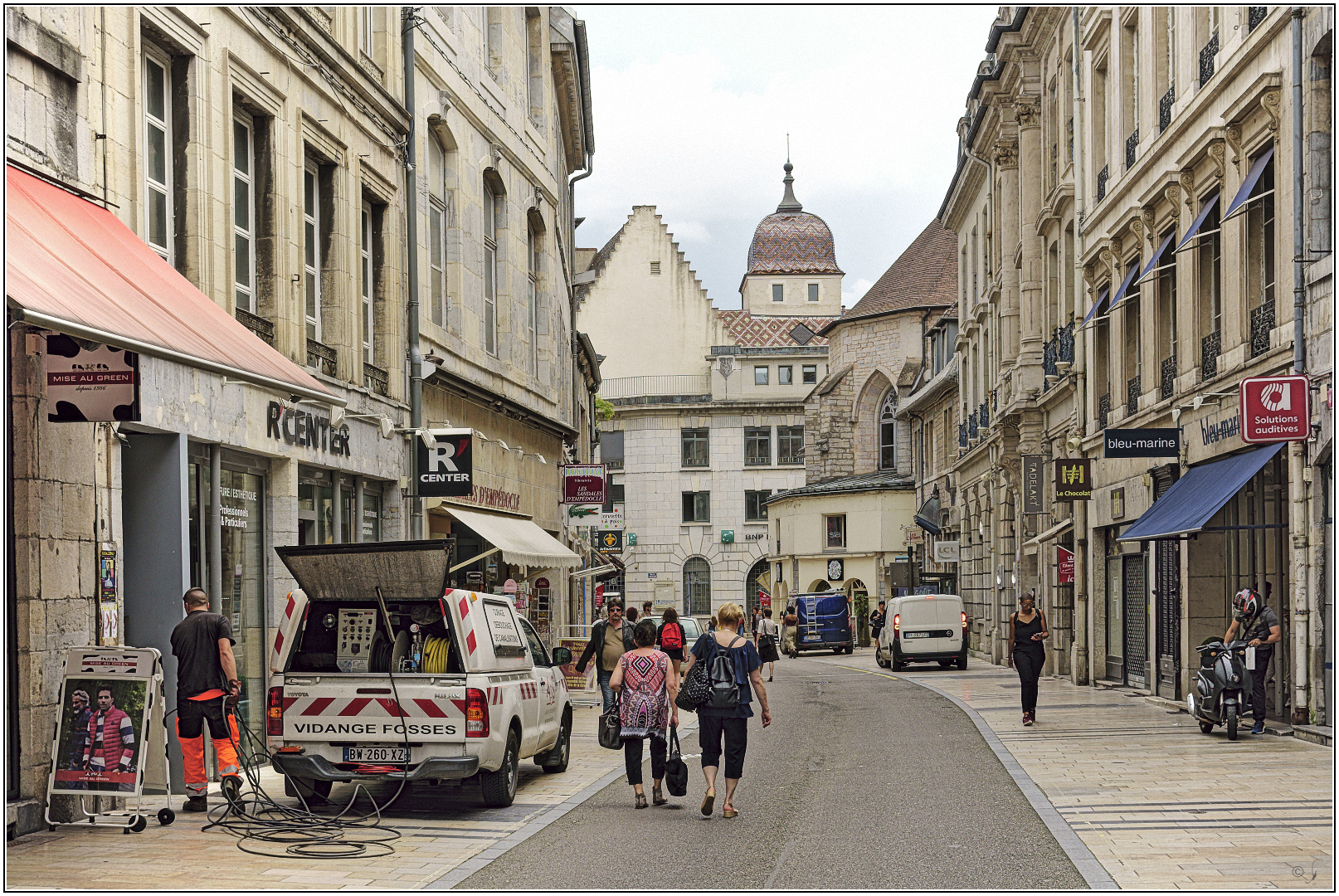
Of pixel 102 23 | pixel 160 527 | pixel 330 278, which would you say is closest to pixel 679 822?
pixel 160 527

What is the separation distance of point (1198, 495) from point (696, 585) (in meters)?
58.4

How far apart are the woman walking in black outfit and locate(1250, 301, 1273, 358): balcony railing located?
416 centimetres

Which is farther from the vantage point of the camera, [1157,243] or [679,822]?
[1157,243]

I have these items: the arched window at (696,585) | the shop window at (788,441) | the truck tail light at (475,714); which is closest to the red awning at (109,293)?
the truck tail light at (475,714)

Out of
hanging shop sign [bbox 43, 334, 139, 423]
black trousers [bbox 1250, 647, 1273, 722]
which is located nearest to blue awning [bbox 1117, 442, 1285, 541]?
black trousers [bbox 1250, 647, 1273, 722]

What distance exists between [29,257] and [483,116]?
1744cm

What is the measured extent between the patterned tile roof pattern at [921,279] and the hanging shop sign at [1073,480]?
37232 mm

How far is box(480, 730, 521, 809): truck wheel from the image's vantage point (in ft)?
40.7

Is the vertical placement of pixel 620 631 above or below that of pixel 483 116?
below

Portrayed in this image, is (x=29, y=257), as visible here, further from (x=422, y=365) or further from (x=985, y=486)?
(x=985, y=486)

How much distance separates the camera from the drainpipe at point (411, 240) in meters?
21.6

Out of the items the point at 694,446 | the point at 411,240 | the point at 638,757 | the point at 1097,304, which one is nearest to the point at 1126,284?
the point at 1097,304

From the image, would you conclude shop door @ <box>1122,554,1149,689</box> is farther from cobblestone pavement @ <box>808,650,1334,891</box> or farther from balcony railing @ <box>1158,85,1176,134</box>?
balcony railing @ <box>1158,85,1176,134</box>

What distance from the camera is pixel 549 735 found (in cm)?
1481
